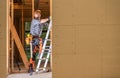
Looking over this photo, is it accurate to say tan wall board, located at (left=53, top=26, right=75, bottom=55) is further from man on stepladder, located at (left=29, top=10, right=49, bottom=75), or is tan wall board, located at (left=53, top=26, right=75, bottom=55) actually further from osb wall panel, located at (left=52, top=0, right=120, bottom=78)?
man on stepladder, located at (left=29, top=10, right=49, bottom=75)

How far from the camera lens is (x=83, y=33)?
5.93 metres

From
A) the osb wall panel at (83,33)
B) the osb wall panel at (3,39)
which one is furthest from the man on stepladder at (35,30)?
the osb wall panel at (83,33)

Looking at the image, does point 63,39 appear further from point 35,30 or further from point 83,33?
point 35,30

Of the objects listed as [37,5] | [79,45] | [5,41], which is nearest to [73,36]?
[79,45]

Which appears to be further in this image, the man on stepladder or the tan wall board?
the man on stepladder

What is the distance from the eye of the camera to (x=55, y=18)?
5910mm

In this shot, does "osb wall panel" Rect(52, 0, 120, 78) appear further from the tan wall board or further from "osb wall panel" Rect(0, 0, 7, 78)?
"osb wall panel" Rect(0, 0, 7, 78)

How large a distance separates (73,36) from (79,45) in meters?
0.23

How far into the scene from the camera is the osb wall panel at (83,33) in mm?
5918

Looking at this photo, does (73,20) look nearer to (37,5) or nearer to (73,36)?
(73,36)

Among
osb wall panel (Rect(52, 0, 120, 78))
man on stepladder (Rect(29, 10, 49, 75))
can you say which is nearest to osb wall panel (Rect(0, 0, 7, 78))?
osb wall panel (Rect(52, 0, 120, 78))

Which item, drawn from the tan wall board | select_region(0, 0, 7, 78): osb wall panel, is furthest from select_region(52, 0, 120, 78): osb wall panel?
select_region(0, 0, 7, 78): osb wall panel

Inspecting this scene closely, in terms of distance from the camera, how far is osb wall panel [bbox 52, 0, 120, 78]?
5.92 m

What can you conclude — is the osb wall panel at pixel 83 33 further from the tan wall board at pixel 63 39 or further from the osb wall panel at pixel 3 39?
the osb wall panel at pixel 3 39
